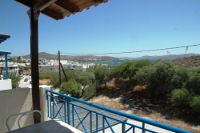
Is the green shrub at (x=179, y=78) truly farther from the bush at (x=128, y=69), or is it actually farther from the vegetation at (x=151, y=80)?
the bush at (x=128, y=69)

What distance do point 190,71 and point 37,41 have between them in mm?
9140

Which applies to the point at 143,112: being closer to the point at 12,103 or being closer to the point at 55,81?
the point at 12,103

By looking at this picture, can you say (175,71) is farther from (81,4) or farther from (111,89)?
(81,4)

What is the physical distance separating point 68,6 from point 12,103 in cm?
169

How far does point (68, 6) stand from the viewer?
6.24ft

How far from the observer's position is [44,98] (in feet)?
8.85

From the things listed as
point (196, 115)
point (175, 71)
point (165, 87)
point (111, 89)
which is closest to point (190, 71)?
point (175, 71)

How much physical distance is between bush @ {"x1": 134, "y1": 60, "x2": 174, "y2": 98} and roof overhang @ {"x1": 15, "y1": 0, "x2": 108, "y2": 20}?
347 inches

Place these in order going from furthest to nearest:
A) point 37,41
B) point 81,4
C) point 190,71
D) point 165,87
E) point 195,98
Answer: point 165,87 → point 190,71 → point 195,98 → point 37,41 → point 81,4

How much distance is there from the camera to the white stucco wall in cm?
243

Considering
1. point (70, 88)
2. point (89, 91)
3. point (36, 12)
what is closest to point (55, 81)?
point (89, 91)

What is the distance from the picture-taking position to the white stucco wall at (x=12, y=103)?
243 cm

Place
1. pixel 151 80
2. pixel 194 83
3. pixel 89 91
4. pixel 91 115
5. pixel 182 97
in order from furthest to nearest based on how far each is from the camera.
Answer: pixel 89 91 < pixel 151 80 < pixel 194 83 < pixel 182 97 < pixel 91 115

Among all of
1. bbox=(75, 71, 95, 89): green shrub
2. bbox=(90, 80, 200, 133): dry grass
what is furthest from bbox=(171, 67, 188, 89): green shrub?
bbox=(75, 71, 95, 89): green shrub
